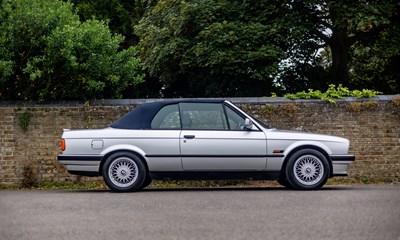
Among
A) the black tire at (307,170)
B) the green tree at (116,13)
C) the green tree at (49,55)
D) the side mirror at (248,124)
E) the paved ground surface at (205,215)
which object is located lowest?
the paved ground surface at (205,215)

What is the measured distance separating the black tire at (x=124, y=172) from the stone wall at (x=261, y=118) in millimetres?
3610

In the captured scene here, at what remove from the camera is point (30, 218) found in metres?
9.85

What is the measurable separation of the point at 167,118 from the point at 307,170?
8.64 feet

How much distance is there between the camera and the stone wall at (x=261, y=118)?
17594mm

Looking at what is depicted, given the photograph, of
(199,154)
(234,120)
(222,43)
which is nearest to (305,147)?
(234,120)

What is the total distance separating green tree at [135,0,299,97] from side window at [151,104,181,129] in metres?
14.1

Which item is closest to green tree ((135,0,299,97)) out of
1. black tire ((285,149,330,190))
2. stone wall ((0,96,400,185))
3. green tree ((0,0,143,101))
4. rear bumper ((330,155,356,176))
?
green tree ((0,0,143,101))

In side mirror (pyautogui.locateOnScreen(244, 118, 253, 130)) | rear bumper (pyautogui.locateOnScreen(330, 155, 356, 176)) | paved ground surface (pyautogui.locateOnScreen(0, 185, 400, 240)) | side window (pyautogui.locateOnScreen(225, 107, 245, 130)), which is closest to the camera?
paved ground surface (pyautogui.locateOnScreen(0, 185, 400, 240))

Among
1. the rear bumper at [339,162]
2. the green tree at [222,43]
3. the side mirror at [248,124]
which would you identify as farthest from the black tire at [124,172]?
the green tree at [222,43]

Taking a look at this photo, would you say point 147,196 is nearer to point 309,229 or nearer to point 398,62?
point 309,229

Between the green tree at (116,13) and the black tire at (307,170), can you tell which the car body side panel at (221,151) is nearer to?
the black tire at (307,170)

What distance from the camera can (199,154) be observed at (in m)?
14.2

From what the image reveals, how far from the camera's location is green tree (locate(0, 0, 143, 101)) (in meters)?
18.4

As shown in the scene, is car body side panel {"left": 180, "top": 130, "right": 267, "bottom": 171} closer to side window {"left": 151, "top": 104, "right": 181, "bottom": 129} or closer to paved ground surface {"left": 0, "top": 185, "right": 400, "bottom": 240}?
side window {"left": 151, "top": 104, "right": 181, "bottom": 129}
